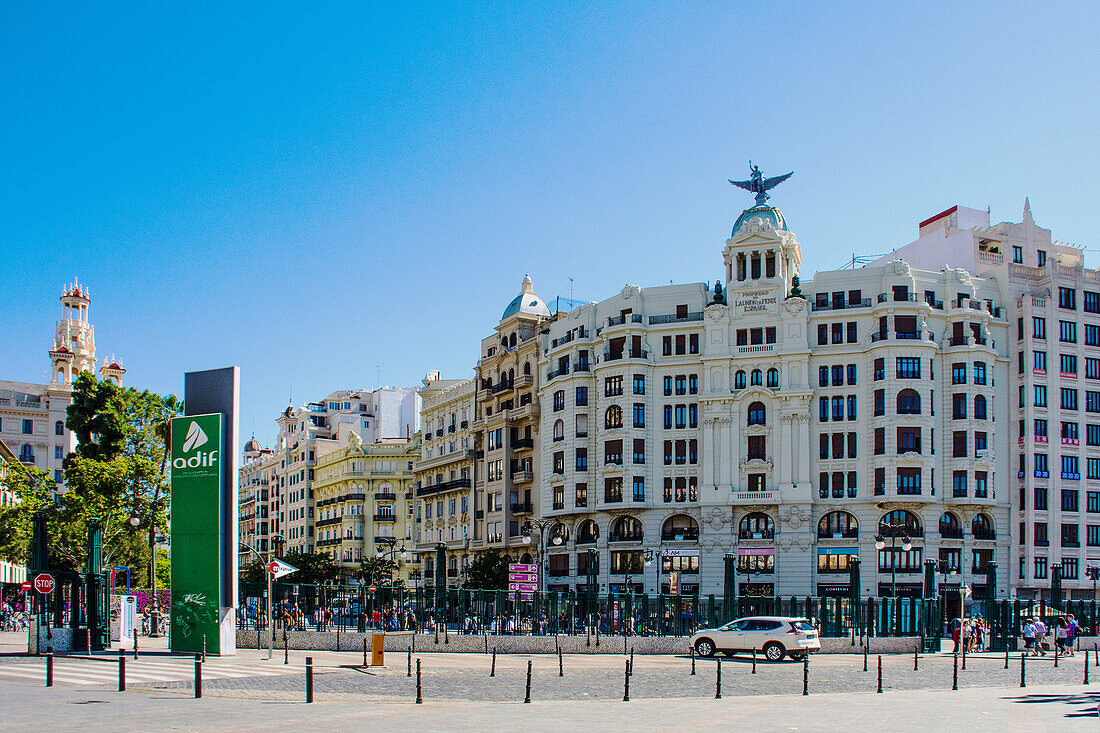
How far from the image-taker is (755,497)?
75938 mm

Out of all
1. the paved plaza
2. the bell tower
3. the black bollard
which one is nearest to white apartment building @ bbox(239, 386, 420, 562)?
the bell tower

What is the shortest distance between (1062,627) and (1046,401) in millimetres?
35148

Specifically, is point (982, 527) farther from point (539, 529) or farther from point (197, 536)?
point (197, 536)

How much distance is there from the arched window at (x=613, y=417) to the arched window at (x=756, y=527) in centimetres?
1053

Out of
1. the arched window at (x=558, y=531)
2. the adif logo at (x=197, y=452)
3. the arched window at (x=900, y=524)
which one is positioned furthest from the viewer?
the arched window at (x=558, y=531)

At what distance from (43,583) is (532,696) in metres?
17.4

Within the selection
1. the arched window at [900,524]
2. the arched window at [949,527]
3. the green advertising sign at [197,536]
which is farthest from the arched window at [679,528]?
the green advertising sign at [197,536]

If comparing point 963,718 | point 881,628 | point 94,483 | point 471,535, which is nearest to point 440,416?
point 471,535

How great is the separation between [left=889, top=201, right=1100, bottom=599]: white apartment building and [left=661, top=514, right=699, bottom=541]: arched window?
19499 millimetres

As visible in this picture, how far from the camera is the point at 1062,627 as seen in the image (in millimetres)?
45000

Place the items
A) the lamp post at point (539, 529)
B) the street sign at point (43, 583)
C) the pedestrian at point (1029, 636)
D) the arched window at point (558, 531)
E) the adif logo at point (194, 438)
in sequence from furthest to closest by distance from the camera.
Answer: the arched window at point (558, 531) → the lamp post at point (539, 529) → the pedestrian at point (1029, 636) → the adif logo at point (194, 438) → the street sign at point (43, 583)

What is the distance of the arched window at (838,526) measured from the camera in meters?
74.3

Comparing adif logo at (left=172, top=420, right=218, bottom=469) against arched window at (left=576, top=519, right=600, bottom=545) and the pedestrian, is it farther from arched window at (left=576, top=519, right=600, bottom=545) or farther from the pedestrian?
arched window at (left=576, top=519, right=600, bottom=545)

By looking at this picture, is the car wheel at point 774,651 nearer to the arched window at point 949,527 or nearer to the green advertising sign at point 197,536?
the green advertising sign at point 197,536
